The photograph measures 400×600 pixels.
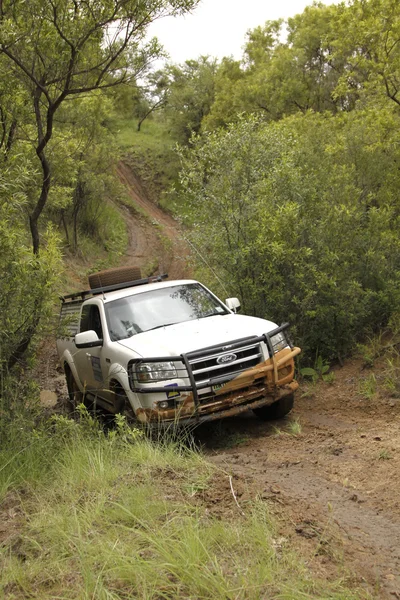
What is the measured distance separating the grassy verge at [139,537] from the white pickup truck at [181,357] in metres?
1.22

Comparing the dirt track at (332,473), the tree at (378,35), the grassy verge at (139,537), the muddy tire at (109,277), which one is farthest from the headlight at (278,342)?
the tree at (378,35)

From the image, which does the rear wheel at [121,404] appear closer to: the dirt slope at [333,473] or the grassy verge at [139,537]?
the dirt slope at [333,473]

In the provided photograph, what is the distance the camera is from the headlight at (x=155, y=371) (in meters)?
6.14

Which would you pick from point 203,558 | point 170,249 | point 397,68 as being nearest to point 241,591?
point 203,558

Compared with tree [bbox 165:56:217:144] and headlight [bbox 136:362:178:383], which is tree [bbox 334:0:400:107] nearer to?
headlight [bbox 136:362:178:383]

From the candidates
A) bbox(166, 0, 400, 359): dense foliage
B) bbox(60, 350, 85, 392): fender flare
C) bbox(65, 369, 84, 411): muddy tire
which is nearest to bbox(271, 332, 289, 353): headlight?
bbox(166, 0, 400, 359): dense foliage

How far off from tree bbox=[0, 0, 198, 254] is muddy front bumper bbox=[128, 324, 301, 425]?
124 inches

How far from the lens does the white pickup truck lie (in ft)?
20.0

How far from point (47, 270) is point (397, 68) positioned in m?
9.82

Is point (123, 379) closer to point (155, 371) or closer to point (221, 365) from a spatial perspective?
point (155, 371)

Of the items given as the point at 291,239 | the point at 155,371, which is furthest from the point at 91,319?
the point at 291,239

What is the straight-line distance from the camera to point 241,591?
260cm

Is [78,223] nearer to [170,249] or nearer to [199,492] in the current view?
[170,249]

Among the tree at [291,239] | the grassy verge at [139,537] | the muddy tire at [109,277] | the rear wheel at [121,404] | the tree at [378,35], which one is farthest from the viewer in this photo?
the tree at [378,35]
